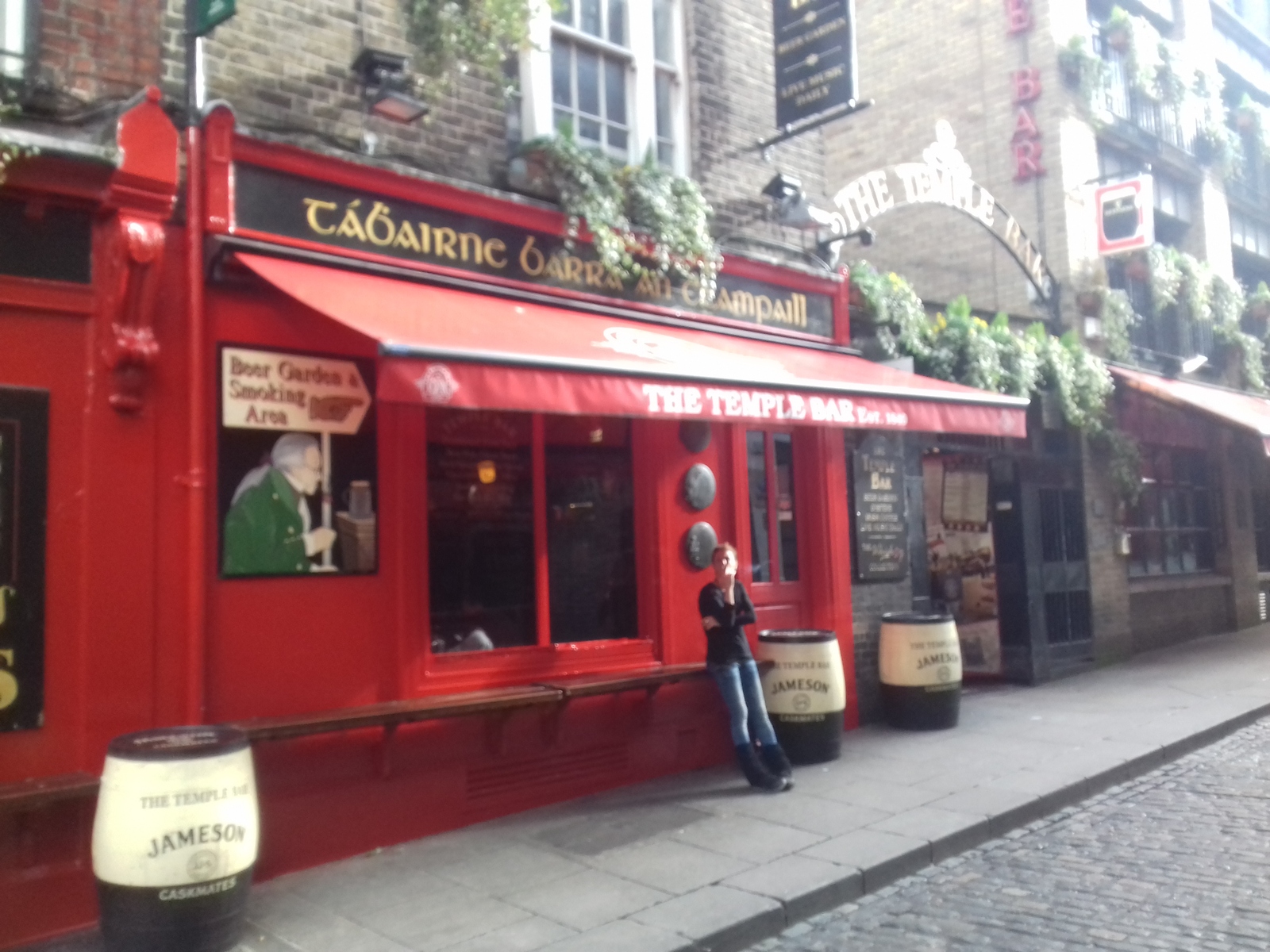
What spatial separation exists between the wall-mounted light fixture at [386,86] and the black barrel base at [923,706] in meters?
5.56

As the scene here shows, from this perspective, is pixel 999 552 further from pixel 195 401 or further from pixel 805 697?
pixel 195 401

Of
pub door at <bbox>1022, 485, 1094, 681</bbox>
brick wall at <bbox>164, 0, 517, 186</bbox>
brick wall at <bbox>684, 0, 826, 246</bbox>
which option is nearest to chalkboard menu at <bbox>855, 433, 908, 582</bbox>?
brick wall at <bbox>684, 0, 826, 246</bbox>

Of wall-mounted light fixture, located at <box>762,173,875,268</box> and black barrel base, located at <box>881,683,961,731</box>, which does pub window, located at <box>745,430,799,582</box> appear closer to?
black barrel base, located at <box>881,683,961,731</box>

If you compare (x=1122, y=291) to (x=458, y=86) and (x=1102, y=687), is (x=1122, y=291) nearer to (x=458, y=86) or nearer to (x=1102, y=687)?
(x=1102, y=687)

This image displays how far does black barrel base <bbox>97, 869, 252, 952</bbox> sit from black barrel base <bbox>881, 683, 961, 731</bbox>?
5540mm

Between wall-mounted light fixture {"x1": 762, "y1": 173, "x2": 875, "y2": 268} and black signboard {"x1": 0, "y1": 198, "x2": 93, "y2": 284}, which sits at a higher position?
wall-mounted light fixture {"x1": 762, "y1": 173, "x2": 875, "y2": 268}

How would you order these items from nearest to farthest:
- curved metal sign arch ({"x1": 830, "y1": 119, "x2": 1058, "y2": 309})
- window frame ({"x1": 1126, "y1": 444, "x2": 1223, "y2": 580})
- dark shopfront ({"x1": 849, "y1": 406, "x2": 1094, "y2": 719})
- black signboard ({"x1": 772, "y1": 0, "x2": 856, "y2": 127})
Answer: black signboard ({"x1": 772, "y1": 0, "x2": 856, "y2": 127})
curved metal sign arch ({"x1": 830, "y1": 119, "x2": 1058, "y2": 309})
dark shopfront ({"x1": 849, "y1": 406, "x2": 1094, "y2": 719})
window frame ({"x1": 1126, "y1": 444, "x2": 1223, "y2": 580})

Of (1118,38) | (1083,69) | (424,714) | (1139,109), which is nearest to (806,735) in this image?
(424,714)

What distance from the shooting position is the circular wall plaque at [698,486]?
24.4ft

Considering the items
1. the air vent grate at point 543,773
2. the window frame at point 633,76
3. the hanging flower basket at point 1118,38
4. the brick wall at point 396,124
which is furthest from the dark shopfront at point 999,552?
the hanging flower basket at point 1118,38

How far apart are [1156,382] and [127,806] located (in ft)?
38.9

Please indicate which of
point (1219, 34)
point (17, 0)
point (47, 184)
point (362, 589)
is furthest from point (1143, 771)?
point (1219, 34)

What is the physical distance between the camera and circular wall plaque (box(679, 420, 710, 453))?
24.5 feet

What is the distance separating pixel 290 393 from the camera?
5520mm
